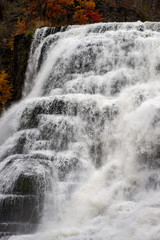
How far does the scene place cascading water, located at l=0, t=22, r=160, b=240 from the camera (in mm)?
6389

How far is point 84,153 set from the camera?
8320 millimetres

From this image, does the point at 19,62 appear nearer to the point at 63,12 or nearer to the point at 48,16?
the point at 48,16

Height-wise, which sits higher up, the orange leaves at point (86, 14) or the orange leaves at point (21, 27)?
the orange leaves at point (86, 14)

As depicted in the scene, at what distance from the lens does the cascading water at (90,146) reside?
639cm

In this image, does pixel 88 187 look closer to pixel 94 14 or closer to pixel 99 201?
pixel 99 201

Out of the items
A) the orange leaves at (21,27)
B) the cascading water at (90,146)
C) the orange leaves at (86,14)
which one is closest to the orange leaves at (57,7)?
the orange leaves at (86,14)

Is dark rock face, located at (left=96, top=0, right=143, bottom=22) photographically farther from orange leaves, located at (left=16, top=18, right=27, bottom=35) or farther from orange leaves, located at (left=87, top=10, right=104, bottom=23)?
orange leaves, located at (left=16, top=18, right=27, bottom=35)

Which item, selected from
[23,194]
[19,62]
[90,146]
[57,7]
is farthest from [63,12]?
[23,194]

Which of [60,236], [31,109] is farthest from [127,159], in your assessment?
[31,109]

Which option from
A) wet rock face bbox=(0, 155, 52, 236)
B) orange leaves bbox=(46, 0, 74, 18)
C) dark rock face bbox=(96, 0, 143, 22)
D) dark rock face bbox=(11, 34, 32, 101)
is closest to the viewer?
wet rock face bbox=(0, 155, 52, 236)

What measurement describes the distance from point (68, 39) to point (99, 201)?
7.64m

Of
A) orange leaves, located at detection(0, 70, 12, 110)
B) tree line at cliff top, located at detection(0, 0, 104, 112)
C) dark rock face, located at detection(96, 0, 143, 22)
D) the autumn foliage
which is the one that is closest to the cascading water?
orange leaves, located at detection(0, 70, 12, 110)

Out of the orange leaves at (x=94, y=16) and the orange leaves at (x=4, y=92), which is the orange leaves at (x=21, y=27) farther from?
the orange leaves at (x=4, y=92)

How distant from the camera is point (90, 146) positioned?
8.55 metres
